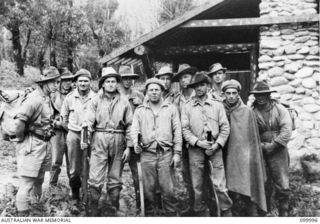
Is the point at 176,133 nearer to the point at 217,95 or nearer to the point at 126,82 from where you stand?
the point at 217,95

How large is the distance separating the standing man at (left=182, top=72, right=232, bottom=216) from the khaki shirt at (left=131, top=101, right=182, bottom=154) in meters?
0.14

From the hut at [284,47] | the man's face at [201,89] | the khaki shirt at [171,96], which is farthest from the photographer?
the hut at [284,47]

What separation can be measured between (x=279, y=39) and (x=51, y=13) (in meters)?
11.3

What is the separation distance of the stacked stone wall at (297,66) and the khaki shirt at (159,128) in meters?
3.56

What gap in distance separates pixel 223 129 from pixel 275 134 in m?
0.85

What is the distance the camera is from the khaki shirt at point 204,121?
4637 millimetres

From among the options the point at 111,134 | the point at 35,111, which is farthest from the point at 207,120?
the point at 35,111

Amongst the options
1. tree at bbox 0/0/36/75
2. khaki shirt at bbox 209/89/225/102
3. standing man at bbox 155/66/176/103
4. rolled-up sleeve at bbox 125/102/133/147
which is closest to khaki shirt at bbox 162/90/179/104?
standing man at bbox 155/66/176/103

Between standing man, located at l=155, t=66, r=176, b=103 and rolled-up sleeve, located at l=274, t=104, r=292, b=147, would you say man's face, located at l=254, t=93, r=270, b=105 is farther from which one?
standing man, located at l=155, t=66, r=176, b=103

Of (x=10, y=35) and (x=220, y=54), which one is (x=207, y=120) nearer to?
(x=220, y=54)

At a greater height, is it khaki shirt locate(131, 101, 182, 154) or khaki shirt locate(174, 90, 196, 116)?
khaki shirt locate(174, 90, 196, 116)

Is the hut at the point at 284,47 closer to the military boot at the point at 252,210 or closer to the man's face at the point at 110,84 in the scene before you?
the man's face at the point at 110,84

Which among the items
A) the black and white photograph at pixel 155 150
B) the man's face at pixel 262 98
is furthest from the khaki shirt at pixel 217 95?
the man's face at pixel 262 98

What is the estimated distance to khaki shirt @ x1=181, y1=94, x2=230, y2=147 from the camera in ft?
15.2
